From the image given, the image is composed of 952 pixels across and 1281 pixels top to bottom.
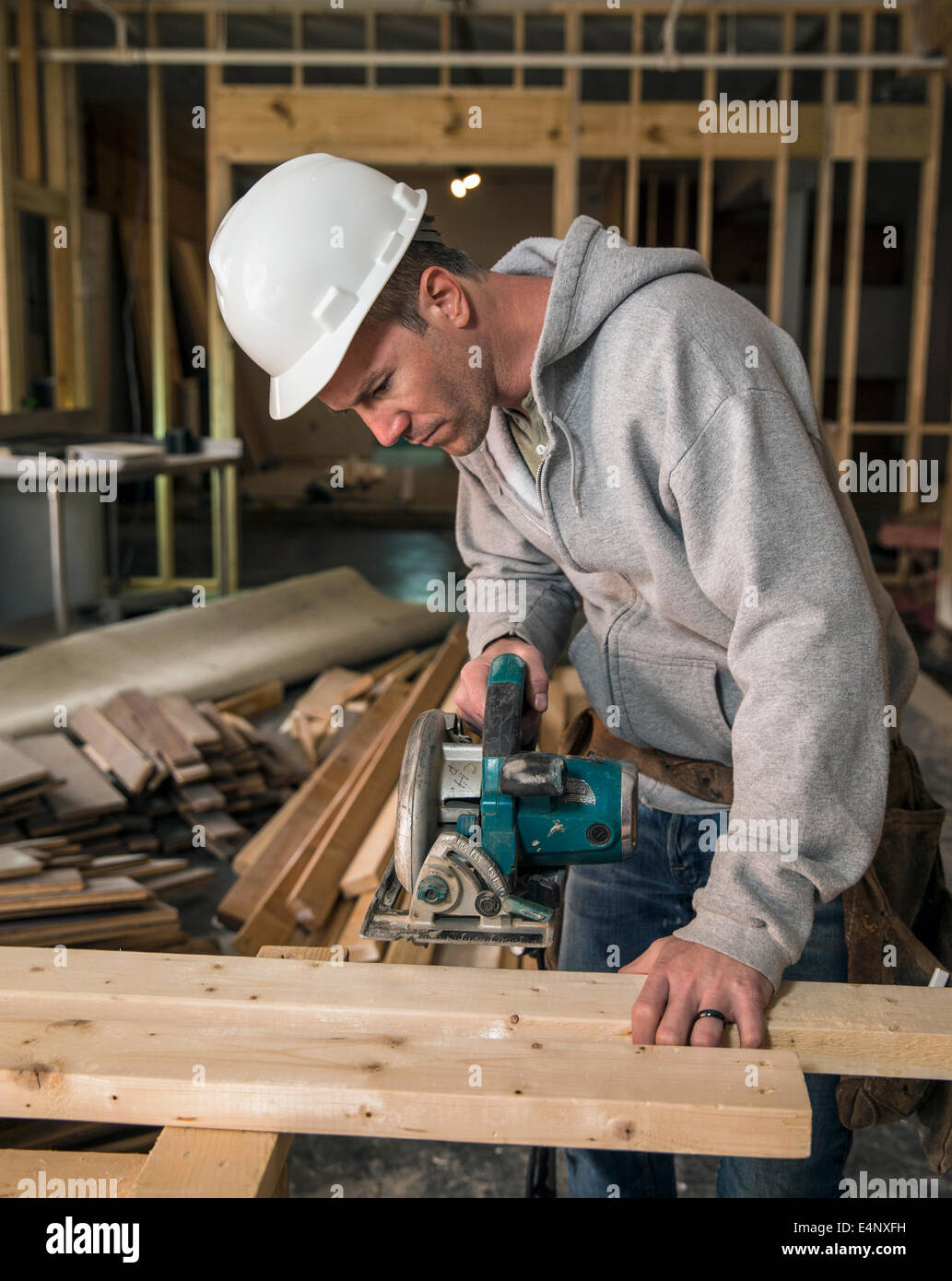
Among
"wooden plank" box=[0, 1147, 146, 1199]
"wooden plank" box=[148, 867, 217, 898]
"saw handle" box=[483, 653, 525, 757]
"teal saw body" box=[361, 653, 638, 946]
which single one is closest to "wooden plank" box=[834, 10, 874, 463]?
"wooden plank" box=[148, 867, 217, 898]

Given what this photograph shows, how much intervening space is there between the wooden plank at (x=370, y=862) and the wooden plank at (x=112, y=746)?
941mm

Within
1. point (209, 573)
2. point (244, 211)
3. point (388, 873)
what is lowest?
point (209, 573)

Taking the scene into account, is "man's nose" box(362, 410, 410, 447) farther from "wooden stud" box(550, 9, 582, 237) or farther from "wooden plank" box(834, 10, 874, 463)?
"wooden plank" box(834, 10, 874, 463)

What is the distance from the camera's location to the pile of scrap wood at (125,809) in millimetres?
A: 2932

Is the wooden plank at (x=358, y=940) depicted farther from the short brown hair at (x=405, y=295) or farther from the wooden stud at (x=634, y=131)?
the wooden stud at (x=634, y=131)

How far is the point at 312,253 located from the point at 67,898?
80.2 inches

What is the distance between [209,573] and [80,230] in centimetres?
254

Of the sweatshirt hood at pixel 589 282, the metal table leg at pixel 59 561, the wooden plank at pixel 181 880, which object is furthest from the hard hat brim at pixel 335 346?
the metal table leg at pixel 59 561

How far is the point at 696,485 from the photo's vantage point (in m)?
1.37

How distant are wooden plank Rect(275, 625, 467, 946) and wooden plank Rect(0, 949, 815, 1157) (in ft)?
5.29

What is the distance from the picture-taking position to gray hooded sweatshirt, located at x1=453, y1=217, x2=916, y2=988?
4.32ft

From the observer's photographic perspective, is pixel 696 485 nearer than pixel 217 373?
Yes
